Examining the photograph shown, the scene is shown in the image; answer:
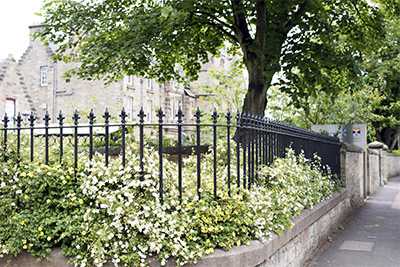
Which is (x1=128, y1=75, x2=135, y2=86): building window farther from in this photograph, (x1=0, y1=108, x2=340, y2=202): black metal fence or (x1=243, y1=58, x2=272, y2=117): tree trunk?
(x1=243, y1=58, x2=272, y2=117): tree trunk

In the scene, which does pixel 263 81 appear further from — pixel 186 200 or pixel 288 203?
pixel 186 200

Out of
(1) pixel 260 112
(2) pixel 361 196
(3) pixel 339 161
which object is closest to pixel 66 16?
(1) pixel 260 112

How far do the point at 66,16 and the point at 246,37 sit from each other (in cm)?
501

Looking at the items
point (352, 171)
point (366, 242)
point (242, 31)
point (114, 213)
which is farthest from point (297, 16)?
point (114, 213)

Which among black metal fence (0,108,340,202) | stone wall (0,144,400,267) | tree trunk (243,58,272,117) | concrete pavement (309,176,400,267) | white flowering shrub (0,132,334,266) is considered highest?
tree trunk (243,58,272,117)

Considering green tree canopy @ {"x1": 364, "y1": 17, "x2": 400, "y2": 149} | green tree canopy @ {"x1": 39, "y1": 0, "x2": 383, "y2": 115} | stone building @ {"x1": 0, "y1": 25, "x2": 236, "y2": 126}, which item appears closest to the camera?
green tree canopy @ {"x1": 39, "y1": 0, "x2": 383, "y2": 115}

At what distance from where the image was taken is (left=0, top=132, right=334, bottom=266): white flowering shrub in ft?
13.7

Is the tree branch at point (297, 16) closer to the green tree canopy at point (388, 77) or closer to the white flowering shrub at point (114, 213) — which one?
the white flowering shrub at point (114, 213)

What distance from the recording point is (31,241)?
169 inches

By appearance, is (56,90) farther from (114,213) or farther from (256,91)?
(114,213)

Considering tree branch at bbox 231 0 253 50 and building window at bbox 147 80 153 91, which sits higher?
building window at bbox 147 80 153 91

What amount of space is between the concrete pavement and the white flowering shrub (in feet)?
9.75

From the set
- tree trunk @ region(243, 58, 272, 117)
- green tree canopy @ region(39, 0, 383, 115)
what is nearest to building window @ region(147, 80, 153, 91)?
green tree canopy @ region(39, 0, 383, 115)

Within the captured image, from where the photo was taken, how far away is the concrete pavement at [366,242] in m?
7.37
